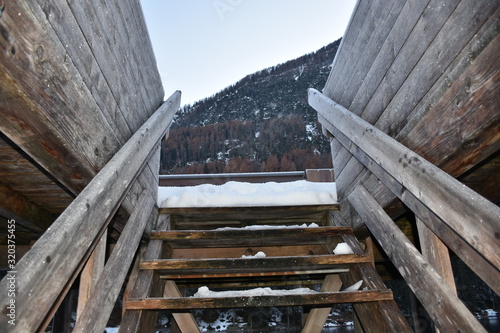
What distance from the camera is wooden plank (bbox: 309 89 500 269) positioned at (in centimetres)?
112

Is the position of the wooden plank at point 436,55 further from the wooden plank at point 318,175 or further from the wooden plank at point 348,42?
the wooden plank at point 318,175

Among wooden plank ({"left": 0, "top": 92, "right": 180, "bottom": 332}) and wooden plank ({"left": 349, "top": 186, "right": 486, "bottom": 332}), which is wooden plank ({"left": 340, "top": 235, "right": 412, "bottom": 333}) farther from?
wooden plank ({"left": 0, "top": 92, "right": 180, "bottom": 332})

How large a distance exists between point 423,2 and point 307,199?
197 centimetres

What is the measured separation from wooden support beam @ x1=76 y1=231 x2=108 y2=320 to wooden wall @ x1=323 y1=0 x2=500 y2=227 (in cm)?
182

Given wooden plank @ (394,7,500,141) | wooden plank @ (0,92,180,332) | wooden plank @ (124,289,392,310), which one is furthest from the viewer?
wooden plank @ (124,289,392,310)

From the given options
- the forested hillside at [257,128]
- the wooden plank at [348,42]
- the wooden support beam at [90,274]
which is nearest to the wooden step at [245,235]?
the wooden support beam at [90,274]

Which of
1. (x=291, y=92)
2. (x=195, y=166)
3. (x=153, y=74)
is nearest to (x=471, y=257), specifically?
(x=153, y=74)

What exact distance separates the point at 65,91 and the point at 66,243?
620mm

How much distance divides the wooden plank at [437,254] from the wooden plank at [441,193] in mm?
385

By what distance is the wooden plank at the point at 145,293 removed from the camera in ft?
6.25

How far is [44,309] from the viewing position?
1.07 meters

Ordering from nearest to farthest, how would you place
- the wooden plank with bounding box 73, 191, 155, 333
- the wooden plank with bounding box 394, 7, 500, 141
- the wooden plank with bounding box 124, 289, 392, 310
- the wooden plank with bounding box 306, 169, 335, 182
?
the wooden plank with bounding box 394, 7, 500, 141 < the wooden plank with bounding box 73, 191, 155, 333 < the wooden plank with bounding box 124, 289, 392, 310 < the wooden plank with bounding box 306, 169, 335, 182

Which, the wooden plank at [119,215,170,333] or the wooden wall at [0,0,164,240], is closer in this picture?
the wooden wall at [0,0,164,240]

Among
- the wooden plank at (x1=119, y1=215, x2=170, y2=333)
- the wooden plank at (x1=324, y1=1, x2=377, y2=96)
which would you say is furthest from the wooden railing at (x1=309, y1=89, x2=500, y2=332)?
the wooden plank at (x1=119, y1=215, x2=170, y2=333)
